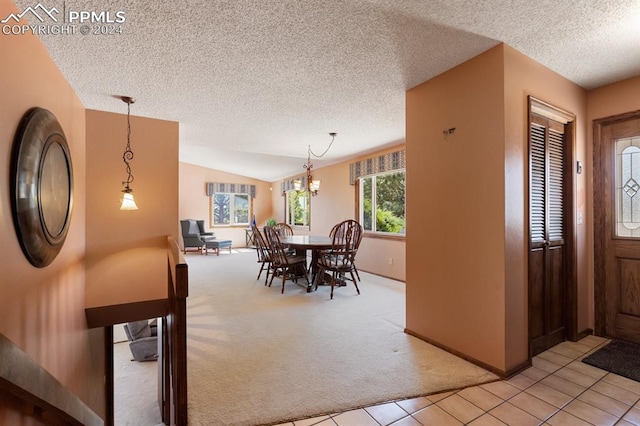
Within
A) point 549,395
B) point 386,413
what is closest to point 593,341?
point 549,395

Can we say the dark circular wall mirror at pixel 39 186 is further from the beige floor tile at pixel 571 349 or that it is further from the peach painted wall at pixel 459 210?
the beige floor tile at pixel 571 349

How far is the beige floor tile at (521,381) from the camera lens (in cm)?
191

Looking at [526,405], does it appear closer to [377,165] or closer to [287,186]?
[377,165]

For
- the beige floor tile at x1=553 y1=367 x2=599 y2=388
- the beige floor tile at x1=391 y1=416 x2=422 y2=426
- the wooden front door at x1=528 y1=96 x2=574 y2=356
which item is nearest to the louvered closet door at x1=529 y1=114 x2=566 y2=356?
the wooden front door at x1=528 y1=96 x2=574 y2=356

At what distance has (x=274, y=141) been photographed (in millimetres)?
4836

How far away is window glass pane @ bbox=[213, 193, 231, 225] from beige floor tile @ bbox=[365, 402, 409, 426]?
9.00 m

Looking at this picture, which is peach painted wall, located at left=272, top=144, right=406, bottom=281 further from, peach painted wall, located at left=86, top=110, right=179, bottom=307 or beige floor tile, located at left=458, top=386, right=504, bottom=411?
peach painted wall, located at left=86, top=110, right=179, bottom=307

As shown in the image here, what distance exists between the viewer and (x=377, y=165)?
536 centimetres

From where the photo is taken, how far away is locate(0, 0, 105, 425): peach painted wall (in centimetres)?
142

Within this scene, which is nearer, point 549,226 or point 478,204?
point 478,204

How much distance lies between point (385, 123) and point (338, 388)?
10.3 ft

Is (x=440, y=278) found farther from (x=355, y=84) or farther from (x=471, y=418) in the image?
(x=355, y=84)

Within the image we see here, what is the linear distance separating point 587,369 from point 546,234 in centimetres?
101

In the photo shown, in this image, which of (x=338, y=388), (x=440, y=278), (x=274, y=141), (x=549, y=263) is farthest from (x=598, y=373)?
(x=274, y=141)
